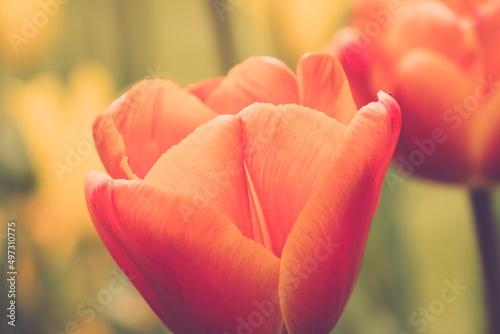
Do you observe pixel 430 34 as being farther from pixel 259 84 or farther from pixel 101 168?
pixel 101 168

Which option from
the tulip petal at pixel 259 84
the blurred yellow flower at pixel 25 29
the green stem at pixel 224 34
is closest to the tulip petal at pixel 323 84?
the tulip petal at pixel 259 84

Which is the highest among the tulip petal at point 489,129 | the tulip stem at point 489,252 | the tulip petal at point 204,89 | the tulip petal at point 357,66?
the tulip petal at point 204,89

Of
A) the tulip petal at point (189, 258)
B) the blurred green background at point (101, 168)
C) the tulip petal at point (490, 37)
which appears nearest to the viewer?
the tulip petal at point (189, 258)

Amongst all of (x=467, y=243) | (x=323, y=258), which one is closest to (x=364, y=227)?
(x=323, y=258)

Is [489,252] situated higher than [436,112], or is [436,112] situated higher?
[436,112]

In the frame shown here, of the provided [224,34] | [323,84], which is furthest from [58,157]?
[323,84]

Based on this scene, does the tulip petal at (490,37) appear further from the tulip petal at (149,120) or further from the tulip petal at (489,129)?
the tulip petal at (149,120)

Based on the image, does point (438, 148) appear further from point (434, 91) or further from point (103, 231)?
point (103, 231)
